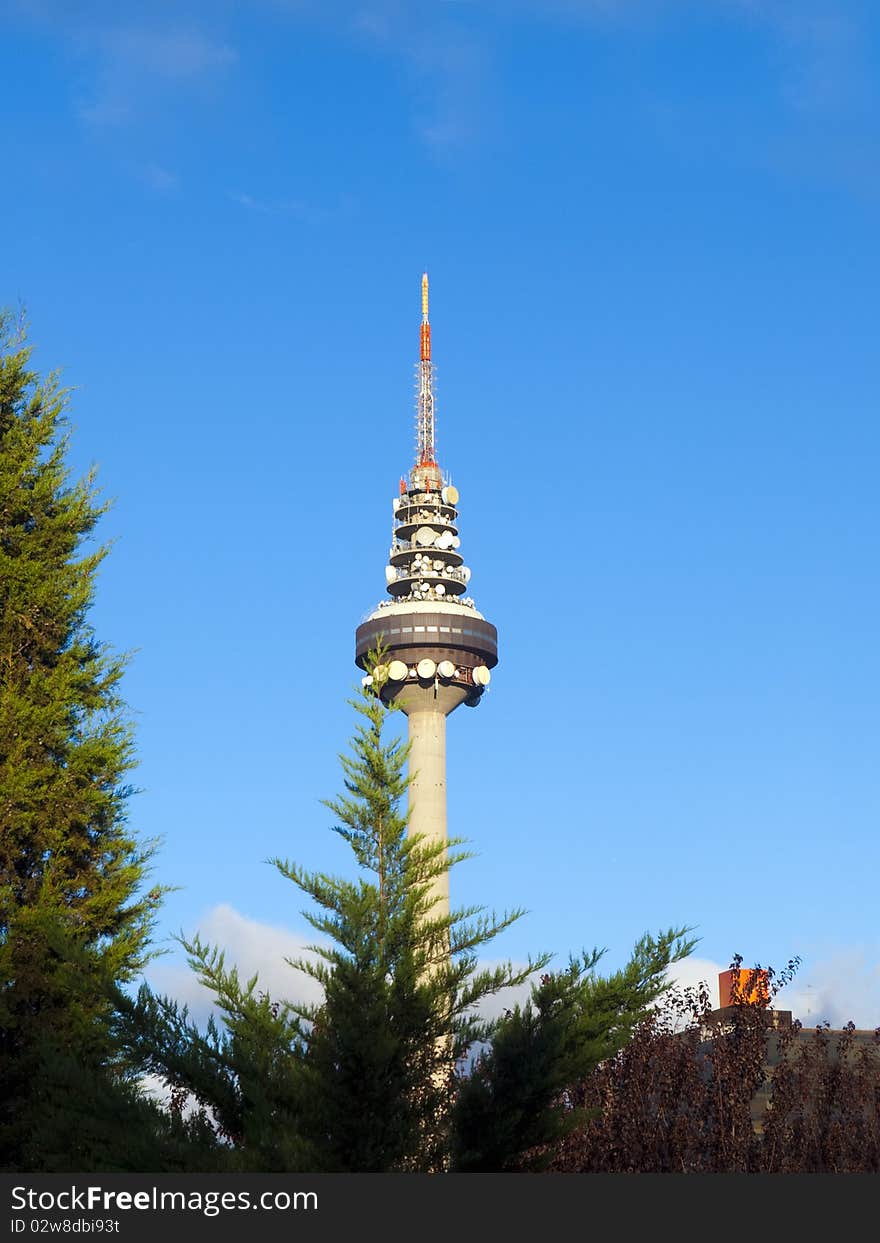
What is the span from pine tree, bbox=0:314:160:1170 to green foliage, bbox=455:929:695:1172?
5822mm

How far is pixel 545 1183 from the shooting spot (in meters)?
15.3

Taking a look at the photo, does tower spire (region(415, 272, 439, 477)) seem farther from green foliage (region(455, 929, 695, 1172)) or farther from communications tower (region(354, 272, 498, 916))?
green foliage (region(455, 929, 695, 1172))

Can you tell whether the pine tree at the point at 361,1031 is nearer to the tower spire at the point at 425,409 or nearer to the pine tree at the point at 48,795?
the pine tree at the point at 48,795

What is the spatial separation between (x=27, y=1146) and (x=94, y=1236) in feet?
26.6

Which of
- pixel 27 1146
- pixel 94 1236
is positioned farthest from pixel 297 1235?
pixel 27 1146

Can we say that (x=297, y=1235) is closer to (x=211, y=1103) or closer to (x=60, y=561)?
(x=211, y=1103)

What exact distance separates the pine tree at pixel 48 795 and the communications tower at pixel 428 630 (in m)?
93.7

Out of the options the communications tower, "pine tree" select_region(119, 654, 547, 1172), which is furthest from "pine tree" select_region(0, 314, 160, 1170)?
the communications tower

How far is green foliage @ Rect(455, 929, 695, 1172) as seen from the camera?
69.0ft

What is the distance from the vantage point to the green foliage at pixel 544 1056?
69.0 feet

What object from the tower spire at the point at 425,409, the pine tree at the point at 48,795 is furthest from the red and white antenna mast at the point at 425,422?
the pine tree at the point at 48,795

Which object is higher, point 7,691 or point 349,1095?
point 7,691

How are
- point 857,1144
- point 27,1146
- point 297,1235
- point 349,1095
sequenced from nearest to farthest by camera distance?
point 297,1235
point 349,1095
point 27,1146
point 857,1144

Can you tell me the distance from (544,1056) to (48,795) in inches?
402
